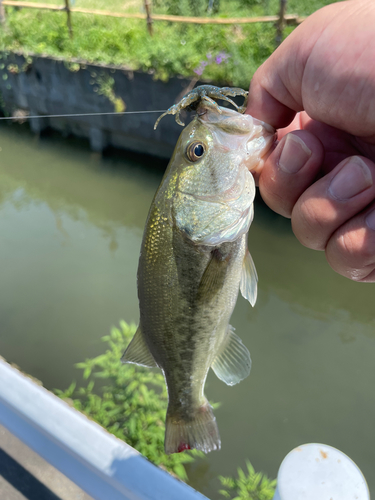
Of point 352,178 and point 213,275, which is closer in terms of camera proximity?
point 352,178

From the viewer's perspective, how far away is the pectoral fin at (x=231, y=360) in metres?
1.58

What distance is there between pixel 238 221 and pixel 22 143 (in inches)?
344

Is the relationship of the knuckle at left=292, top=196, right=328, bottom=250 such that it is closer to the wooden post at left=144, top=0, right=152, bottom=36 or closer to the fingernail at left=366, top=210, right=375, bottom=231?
the fingernail at left=366, top=210, right=375, bottom=231

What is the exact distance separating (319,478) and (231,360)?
55 cm

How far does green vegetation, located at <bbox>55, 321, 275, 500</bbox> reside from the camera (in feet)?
7.88

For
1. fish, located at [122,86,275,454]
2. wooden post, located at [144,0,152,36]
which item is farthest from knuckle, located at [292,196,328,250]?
wooden post, located at [144,0,152,36]

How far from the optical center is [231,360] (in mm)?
1614

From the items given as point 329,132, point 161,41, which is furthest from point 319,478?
point 161,41

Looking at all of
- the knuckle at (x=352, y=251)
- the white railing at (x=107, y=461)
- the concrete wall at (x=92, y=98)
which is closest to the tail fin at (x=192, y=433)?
the white railing at (x=107, y=461)

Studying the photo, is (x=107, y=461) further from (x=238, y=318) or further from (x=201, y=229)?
(x=238, y=318)

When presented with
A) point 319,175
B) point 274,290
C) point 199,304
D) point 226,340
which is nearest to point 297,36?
point 319,175

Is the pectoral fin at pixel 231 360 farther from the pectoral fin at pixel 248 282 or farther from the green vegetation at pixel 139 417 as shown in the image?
the green vegetation at pixel 139 417

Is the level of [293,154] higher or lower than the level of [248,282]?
higher

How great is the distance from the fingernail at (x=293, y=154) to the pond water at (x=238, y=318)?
8.56ft
